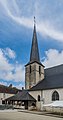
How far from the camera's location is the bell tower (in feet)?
146

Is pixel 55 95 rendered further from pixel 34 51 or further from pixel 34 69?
pixel 34 51

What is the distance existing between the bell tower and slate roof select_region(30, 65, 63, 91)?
1.42 m

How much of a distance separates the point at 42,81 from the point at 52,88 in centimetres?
721

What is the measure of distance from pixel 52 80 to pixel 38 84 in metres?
4.25

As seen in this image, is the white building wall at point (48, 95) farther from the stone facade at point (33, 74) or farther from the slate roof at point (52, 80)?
the stone facade at point (33, 74)

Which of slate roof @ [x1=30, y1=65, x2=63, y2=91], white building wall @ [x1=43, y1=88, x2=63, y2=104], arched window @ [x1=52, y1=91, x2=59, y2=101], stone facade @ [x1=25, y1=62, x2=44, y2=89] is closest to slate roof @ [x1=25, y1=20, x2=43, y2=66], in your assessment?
stone facade @ [x1=25, y1=62, x2=44, y2=89]

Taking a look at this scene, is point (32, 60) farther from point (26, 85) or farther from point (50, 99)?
point (50, 99)

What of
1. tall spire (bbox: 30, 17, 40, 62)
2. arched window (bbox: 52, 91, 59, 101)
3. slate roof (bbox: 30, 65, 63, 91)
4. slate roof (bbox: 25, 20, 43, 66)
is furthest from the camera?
tall spire (bbox: 30, 17, 40, 62)

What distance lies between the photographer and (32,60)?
46.7m

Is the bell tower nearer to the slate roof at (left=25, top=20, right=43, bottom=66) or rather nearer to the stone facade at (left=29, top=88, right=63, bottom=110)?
the slate roof at (left=25, top=20, right=43, bottom=66)

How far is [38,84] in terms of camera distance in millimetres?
42656

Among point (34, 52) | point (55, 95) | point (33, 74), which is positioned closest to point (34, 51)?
point (34, 52)

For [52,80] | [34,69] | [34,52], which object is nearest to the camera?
[52,80]

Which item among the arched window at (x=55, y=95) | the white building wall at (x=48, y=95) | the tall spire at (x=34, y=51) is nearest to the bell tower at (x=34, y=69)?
the tall spire at (x=34, y=51)
